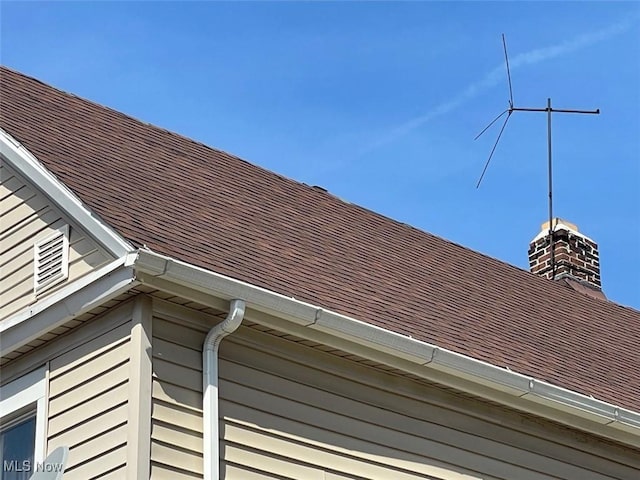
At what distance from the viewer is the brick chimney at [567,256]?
54.4 ft

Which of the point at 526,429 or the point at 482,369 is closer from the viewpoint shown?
the point at 482,369

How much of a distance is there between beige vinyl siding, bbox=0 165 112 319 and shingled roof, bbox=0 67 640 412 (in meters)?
0.26

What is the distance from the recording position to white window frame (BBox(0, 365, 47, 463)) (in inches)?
334

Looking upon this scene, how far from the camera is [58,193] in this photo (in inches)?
355

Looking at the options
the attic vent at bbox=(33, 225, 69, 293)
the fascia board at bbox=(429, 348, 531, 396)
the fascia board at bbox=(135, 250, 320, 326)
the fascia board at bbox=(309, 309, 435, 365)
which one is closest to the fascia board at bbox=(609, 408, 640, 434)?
the fascia board at bbox=(429, 348, 531, 396)

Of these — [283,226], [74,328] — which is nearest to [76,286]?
[74,328]

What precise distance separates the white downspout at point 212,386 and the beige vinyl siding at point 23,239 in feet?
3.20

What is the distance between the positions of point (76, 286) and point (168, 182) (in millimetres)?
2465

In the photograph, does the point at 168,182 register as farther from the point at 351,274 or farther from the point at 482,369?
the point at 482,369

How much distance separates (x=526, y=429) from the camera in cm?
1029

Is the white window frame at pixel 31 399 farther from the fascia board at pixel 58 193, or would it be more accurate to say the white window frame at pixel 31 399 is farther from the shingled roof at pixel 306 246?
the shingled roof at pixel 306 246

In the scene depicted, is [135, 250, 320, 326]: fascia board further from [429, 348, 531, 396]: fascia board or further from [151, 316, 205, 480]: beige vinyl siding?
[429, 348, 531, 396]: fascia board

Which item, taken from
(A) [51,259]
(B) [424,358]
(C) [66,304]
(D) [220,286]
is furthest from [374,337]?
(A) [51,259]

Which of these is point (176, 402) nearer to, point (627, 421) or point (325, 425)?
point (325, 425)
